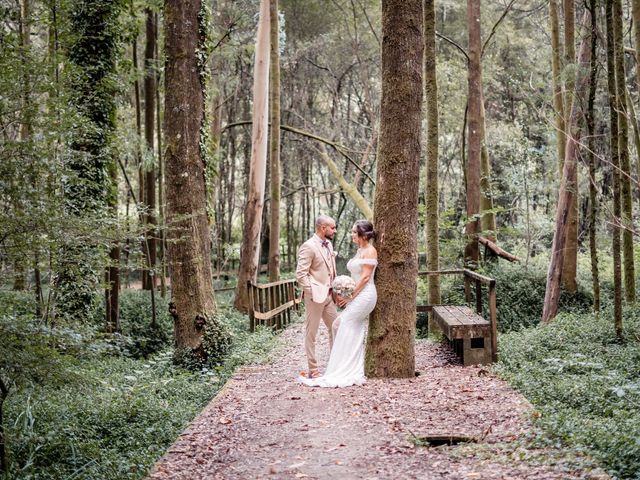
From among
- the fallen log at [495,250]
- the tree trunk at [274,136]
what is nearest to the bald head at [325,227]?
the tree trunk at [274,136]

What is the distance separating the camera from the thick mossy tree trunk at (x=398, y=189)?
25.4 ft

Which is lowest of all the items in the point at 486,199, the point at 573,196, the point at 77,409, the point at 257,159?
the point at 77,409

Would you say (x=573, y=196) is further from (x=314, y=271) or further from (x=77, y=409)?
(x=77, y=409)

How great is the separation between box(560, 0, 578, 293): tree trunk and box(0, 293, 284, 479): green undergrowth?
9.25 m

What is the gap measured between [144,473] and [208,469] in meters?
0.50

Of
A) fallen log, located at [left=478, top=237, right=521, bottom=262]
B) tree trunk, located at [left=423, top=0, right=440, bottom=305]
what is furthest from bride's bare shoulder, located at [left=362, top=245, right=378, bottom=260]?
fallen log, located at [left=478, top=237, right=521, bottom=262]

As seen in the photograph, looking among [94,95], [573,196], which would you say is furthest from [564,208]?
[94,95]

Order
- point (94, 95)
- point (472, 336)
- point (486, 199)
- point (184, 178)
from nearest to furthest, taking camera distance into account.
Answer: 1. point (472, 336)
2. point (184, 178)
3. point (94, 95)
4. point (486, 199)

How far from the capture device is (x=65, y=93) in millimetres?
6723

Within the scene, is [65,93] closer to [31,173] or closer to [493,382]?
[31,173]

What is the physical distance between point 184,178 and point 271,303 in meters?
5.18

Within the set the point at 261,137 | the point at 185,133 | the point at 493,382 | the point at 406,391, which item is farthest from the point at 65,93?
the point at 261,137

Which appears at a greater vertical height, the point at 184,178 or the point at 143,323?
the point at 184,178

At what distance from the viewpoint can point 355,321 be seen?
8.14m
